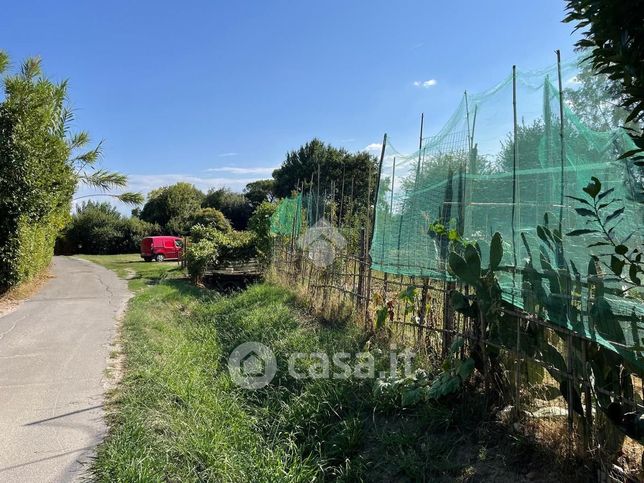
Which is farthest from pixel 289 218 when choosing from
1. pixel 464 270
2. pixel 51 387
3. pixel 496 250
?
pixel 496 250

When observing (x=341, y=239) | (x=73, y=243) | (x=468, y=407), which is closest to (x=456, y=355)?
(x=468, y=407)

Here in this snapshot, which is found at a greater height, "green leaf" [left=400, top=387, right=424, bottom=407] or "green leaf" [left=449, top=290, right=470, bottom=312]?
"green leaf" [left=449, top=290, right=470, bottom=312]

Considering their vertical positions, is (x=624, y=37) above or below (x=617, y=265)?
above

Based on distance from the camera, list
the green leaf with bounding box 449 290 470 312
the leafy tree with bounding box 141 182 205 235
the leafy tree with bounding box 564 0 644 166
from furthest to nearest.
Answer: the leafy tree with bounding box 141 182 205 235
the green leaf with bounding box 449 290 470 312
the leafy tree with bounding box 564 0 644 166

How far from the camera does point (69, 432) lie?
12.1 feet

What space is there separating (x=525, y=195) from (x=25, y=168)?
1074cm

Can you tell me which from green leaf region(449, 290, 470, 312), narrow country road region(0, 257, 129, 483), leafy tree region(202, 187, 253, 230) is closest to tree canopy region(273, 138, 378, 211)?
leafy tree region(202, 187, 253, 230)

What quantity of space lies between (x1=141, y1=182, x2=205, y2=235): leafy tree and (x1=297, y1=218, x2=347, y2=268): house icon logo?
112ft

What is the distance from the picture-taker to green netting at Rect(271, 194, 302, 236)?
1066 cm

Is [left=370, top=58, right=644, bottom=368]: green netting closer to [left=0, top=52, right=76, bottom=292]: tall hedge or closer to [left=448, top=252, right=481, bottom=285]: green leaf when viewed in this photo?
[left=448, top=252, right=481, bottom=285]: green leaf

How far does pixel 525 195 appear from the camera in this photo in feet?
9.92

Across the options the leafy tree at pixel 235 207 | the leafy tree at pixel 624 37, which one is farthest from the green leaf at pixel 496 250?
the leafy tree at pixel 235 207

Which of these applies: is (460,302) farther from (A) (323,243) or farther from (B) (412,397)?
(A) (323,243)

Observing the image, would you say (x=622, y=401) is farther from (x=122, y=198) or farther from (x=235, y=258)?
(x=122, y=198)
